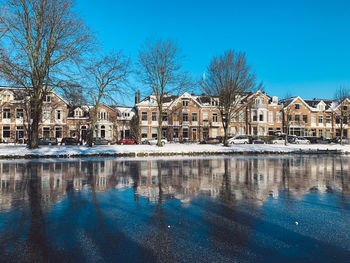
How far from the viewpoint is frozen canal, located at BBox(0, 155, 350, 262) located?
4.24 m

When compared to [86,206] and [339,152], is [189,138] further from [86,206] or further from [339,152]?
[86,206]

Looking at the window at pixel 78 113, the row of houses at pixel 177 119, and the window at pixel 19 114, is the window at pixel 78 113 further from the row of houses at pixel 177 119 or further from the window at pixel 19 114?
the window at pixel 19 114

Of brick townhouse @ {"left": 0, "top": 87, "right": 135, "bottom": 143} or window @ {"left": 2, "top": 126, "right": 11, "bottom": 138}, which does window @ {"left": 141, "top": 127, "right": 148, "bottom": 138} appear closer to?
brick townhouse @ {"left": 0, "top": 87, "right": 135, "bottom": 143}

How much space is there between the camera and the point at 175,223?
566cm

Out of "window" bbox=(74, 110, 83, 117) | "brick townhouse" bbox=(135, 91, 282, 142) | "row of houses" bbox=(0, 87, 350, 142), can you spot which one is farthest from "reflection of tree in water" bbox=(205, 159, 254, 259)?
"window" bbox=(74, 110, 83, 117)

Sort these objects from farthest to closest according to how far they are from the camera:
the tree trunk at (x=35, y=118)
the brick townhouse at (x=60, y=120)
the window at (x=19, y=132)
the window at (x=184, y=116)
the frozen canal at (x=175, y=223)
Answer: the window at (x=184, y=116)
the window at (x=19, y=132)
the brick townhouse at (x=60, y=120)
the tree trunk at (x=35, y=118)
the frozen canal at (x=175, y=223)

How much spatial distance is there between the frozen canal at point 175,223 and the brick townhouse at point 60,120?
1693 inches

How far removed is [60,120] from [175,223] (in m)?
50.5

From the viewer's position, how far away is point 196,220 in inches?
231

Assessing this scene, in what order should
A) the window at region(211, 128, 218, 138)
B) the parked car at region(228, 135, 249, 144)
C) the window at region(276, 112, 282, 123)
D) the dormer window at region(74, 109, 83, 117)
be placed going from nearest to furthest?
the parked car at region(228, 135, 249, 144) < the dormer window at region(74, 109, 83, 117) < the window at region(211, 128, 218, 138) < the window at region(276, 112, 282, 123)

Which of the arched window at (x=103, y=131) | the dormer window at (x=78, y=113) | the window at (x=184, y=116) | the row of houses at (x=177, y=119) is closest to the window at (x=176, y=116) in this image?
the row of houses at (x=177, y=119)

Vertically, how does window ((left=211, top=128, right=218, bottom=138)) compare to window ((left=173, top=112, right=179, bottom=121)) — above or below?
below

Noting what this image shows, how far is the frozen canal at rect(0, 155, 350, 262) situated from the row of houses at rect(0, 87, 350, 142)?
131ft

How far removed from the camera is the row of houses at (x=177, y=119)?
48938 millimetres
